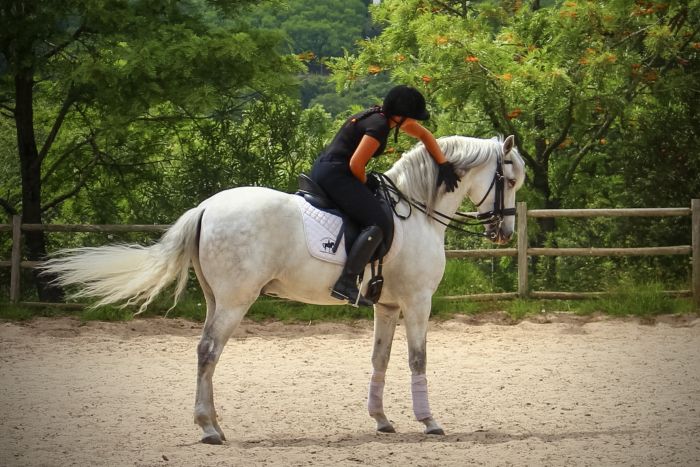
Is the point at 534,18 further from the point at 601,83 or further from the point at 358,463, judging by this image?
the point at 358,463

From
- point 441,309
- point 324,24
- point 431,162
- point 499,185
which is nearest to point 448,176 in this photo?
point 431,162

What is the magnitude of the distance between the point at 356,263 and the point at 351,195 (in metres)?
0.48

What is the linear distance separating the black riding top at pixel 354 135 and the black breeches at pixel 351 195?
0.07 meters

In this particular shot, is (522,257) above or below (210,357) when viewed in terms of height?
above

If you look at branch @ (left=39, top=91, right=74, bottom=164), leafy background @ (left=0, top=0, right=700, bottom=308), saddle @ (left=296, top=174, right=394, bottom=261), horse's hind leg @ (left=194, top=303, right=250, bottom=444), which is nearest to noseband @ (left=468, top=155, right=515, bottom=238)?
saddle @ (left=296, top=174, right=394, bottom=261)

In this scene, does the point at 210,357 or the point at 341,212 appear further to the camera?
the point at 341,212

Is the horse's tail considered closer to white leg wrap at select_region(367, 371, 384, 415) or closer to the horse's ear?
white leg wrap at select_region(367, 371, 384, 415)

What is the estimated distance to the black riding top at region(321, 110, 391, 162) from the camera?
690 centimetres

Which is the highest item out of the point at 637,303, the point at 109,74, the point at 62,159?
the point at 109,74

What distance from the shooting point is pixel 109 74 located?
1212 centimetres

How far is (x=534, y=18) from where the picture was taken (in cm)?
1576

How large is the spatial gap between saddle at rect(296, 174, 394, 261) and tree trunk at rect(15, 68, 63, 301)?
7475 mm

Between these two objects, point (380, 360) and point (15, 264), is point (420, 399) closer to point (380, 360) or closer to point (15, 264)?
point (380, 360)

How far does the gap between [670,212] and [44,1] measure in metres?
8.54
